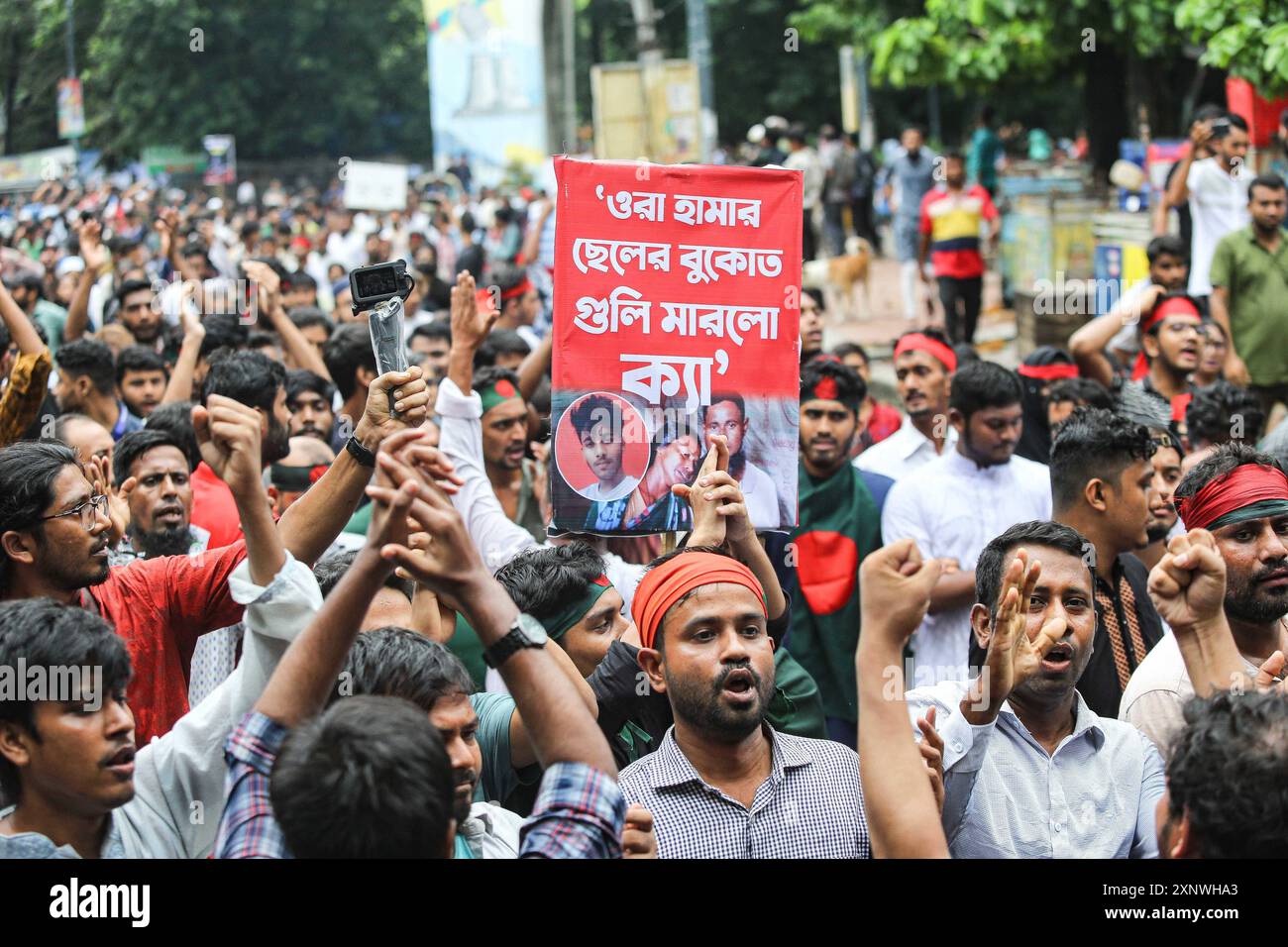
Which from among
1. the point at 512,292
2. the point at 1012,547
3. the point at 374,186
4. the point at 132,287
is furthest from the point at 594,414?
the point at 374,186

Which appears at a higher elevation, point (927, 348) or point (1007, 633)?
point (927, 348)

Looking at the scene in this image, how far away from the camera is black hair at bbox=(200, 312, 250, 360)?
25.0 feet

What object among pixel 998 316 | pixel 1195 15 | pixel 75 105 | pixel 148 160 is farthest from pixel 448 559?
pixel 148 160

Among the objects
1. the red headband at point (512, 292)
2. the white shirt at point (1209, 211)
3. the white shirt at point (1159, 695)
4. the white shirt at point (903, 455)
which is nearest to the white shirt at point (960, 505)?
the white shirt at point (903, 455)

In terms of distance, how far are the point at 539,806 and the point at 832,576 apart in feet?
10.9

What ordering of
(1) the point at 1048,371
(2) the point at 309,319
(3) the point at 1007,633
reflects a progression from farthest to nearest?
(2) the point at 309,319 → (1) the point at 1048,371 → (3) the point at 1007,633

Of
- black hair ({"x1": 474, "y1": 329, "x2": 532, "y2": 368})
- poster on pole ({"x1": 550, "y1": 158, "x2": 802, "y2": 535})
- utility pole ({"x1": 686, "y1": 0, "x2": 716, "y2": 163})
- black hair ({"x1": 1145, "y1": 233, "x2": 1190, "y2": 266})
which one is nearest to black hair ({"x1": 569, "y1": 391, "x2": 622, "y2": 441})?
poster on pole ({"x1": 550, "y1": 158, "x2": 802, "y2": 535})

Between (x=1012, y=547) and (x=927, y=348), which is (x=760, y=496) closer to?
(x=1012, y=547)

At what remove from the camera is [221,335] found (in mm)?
7715

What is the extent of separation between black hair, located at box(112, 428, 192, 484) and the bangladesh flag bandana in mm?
2137

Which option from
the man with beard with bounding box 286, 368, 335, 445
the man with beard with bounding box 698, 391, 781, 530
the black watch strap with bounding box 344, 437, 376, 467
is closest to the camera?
the black watch strap with bounding box 344, 437, 376, 467

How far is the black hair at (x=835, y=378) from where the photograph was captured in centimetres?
617

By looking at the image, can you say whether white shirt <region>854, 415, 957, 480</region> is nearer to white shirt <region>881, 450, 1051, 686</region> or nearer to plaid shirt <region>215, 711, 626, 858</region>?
white shirt <region>881, 450, 1051, 686</region>

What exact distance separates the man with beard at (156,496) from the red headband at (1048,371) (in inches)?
155
